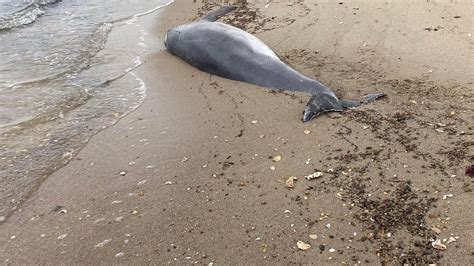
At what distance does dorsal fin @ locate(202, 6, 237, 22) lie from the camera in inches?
324

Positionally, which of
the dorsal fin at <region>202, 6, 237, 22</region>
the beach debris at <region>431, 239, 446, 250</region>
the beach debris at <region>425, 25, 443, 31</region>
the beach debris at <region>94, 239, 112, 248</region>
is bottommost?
the beach debris at <region>94, 239, 112, 248</region>

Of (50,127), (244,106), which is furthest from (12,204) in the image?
(244,106)

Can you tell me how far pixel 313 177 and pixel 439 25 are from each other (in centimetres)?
427

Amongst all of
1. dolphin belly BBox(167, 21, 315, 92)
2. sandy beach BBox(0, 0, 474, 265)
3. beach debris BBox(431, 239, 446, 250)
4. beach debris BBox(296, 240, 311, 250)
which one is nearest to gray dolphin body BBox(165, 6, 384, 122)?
dolphin belly BBox(167, 21, 315, 92)

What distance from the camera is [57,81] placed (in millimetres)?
6430

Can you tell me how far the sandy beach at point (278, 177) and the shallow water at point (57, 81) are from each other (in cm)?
29

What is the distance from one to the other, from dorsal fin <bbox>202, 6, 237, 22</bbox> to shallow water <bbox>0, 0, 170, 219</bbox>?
48.1 inches

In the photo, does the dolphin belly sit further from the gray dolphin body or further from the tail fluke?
the tail fluke

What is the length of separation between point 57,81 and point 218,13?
340 centimetres

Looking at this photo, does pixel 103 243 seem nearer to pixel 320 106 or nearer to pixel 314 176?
pixel 314 176

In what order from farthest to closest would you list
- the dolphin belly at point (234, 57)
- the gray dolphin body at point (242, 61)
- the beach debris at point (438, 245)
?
the dolphin belly at point (234, 57)
the gray dolphin body at point (242, 61)
the beach debris at point (438, 245)

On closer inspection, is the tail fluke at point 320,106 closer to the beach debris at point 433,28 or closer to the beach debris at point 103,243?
the beach debris at point 103,243

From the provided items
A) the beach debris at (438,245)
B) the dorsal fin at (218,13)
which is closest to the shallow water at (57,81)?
the dorsal fin at (218,13)

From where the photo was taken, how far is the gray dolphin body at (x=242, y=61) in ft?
15.8
